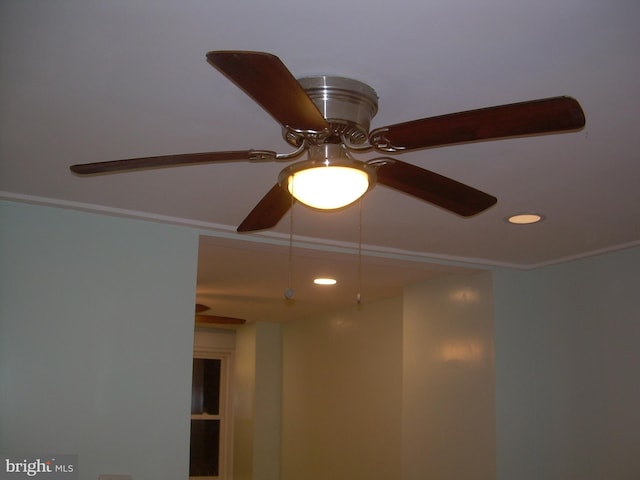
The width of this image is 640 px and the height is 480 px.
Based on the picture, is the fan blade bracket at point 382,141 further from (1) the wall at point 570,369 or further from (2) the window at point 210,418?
(2) the window at point 210,418

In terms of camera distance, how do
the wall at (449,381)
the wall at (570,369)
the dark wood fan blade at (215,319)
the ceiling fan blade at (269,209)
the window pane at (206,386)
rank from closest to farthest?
1. the ceiling fan blade at (269,209)
2. the wall at (570,369)
3. the wall at (449,381)
4. the dark wood fan blade at (215,319)
5. the window pane at (206,386)

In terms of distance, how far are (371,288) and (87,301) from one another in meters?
2.25

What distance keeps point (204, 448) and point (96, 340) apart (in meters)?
4.72

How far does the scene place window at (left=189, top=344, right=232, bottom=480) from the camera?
7.02 metres

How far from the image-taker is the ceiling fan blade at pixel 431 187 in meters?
1.66

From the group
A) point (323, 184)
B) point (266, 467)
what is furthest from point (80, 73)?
point (266, 467)

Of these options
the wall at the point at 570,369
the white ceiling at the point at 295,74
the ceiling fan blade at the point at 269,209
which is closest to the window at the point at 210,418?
the wall at the point at 570,369

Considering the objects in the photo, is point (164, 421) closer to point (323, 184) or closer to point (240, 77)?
point (323, 184)

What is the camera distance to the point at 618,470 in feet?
10.6

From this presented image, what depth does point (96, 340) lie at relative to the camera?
2.70 m

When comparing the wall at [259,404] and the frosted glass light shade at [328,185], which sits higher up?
the frosted glass light shade at [328,185]

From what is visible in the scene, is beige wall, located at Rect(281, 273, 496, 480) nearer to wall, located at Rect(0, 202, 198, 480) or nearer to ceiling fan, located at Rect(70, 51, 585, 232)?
wall, located at Rect(0, 202, 198, 480)

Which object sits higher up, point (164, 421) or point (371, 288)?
point (371, 288)

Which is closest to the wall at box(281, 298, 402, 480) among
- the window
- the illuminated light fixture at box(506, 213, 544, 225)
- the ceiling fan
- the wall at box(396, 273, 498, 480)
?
the wall at box(396, 273, 498, 480)
